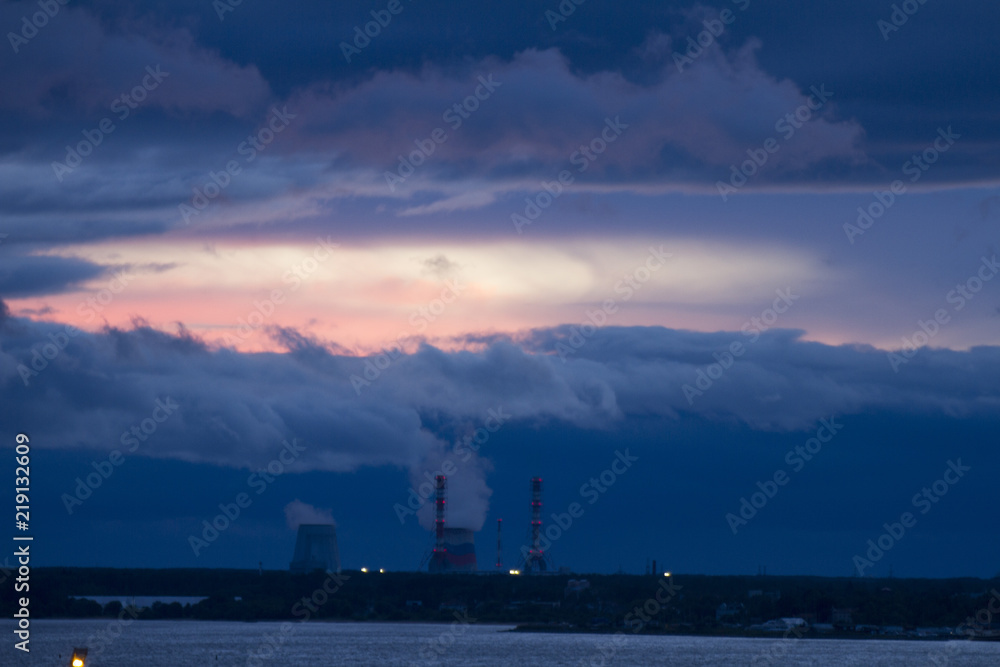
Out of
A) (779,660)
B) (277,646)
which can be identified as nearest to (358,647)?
(277,646)

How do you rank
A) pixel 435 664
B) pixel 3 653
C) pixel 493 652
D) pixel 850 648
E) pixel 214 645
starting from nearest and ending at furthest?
pixel 435 664 → pixel 3 653 → pixel 493 652 → pixel 214 645 → pixel 850 648

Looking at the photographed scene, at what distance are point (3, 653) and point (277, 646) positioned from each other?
38483 millimetres

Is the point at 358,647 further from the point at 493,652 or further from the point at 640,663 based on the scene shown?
the point at 640,663

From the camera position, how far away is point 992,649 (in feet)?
581

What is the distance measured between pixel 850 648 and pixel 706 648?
21199 millimetres

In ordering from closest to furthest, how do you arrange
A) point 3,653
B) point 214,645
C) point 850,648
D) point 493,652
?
point 3,653 → point 493,652 → point 214,645 → point 850,648

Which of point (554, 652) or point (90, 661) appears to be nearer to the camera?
point (90, 661)

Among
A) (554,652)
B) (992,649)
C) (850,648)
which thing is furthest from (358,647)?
(992,649)

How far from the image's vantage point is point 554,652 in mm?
166750

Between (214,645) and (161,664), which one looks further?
(214,645)

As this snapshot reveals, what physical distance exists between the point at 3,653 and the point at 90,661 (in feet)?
44.1

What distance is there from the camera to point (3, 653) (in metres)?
153

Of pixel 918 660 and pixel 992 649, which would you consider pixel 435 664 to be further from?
pixel 992 649

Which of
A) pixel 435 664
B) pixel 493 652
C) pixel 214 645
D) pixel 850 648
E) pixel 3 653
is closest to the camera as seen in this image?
pixel 435 664
